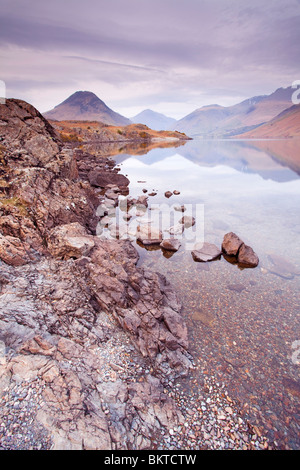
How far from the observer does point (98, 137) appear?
6481 inches

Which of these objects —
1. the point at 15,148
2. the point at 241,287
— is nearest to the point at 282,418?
the point at 241,287

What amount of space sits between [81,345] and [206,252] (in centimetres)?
1215

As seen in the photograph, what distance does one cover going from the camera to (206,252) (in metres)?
17.8

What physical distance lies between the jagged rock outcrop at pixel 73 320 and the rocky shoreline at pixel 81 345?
0.04 metres

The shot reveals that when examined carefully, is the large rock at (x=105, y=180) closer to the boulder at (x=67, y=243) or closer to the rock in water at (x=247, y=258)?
the boulder at (x=67, y=243)

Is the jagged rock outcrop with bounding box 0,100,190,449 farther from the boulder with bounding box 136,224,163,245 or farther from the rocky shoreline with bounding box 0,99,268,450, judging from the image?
the boulder with bounding box 136,224,163,245

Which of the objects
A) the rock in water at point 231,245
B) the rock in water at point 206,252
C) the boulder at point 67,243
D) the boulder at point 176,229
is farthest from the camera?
the boulder at point 176,229

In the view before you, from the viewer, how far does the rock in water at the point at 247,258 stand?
54.2 feet

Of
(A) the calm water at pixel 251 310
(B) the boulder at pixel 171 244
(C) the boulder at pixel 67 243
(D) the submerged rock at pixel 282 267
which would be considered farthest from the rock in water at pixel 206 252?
(C) the boulder at pixel 67 243

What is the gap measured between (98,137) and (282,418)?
181550mm

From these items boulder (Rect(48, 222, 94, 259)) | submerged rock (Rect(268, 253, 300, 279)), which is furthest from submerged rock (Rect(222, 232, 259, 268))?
boulder (Rect(48, 222, 94, 259))

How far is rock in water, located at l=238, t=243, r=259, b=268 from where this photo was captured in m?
16.5
